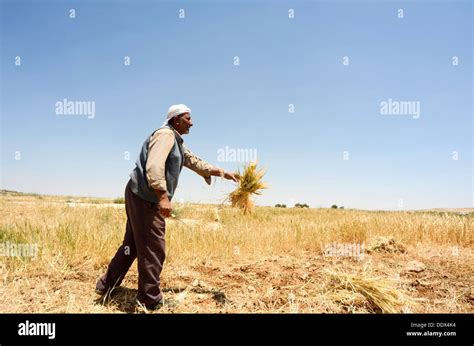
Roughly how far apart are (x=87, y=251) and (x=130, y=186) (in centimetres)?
190

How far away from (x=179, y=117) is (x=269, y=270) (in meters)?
2.37

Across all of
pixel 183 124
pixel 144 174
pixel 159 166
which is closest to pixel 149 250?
pixel 144 174

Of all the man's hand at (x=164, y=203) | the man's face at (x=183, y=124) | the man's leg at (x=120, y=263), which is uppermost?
the man's face at (x=183, y=124)

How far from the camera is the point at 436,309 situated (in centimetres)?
392

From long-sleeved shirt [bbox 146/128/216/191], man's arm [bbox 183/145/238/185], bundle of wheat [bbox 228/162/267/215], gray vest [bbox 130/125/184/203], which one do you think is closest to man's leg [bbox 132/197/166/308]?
gray vest [bbox 130/125/184/203]

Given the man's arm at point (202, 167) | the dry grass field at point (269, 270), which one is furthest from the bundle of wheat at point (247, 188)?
the man's arm at point (202, 167)

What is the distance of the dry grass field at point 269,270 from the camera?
3.83m

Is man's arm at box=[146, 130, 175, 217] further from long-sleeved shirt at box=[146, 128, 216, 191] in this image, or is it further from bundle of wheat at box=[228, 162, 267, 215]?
bundle of wheat at box=[228, 162, 267, 215]

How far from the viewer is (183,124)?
3.80m

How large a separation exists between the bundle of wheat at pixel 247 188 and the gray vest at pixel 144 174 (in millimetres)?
7574

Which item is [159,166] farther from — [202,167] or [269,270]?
[269,270]

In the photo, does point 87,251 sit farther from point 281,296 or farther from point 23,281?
point 281,296

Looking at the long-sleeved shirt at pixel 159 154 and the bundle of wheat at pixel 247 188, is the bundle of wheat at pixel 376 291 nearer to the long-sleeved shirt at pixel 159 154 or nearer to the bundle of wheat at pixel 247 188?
the long-sleeved shirt at pixel 159 154

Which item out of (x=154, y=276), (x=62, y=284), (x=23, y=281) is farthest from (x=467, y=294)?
(x=23, y=281)
